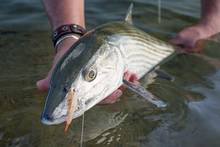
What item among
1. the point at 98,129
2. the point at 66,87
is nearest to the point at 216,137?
the point at 98,129

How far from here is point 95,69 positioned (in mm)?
2594

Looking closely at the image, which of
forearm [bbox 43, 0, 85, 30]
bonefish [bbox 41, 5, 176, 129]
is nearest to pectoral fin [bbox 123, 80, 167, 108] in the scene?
bonefish [bbox 41, 5, 176, 129]

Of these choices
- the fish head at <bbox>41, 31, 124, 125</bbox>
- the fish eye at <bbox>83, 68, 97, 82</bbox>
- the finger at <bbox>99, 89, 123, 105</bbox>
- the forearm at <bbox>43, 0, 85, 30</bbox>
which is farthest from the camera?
the forearm at <bbox>43, 0, 85, 30</bbox>

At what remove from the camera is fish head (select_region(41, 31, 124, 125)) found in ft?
7.85

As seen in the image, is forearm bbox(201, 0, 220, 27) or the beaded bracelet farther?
forearm bbox(201, 0, 220, 27)

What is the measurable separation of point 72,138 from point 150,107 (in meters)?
0.58

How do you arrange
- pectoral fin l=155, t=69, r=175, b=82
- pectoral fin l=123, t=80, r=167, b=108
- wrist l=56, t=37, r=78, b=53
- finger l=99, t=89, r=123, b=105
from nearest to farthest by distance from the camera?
1. pectoral fin l=123, t=80, r=167, b=108
2. finger l=99, t=89, r=123, b=105
3. wrist l=56, t=37, r=78, b=53
4. pectoral fin l=155, t=69, r=175, b=82

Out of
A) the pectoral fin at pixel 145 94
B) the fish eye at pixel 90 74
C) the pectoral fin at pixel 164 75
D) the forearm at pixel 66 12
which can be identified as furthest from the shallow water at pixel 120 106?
the forearm at pixel 66 12

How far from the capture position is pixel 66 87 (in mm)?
2434

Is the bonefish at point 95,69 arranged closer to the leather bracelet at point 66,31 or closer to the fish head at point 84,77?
the fish head at point 84,77

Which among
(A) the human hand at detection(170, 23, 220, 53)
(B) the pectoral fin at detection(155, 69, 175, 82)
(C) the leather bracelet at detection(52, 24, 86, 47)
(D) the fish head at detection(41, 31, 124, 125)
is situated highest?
(D) the fish head at detection(41, 31, 124, 125)

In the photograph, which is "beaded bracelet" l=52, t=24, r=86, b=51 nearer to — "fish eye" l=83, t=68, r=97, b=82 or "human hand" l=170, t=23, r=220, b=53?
"fish eye" l=83, t=68, r=97, b=82

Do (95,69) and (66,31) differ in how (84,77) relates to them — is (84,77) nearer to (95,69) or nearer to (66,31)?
(95,69)

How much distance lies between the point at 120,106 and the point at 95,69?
21.8 inches
